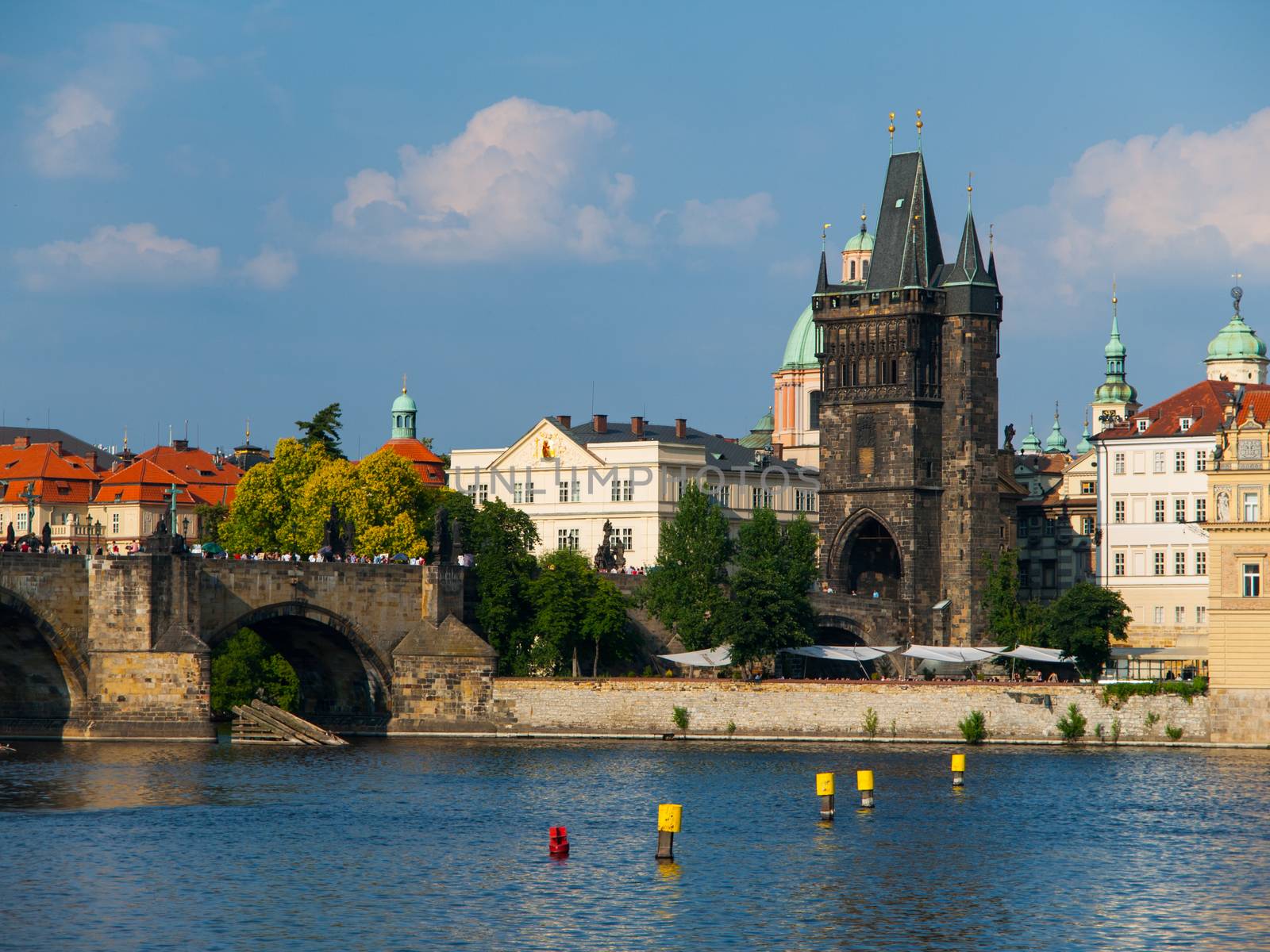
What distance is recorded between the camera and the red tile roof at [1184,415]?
118438mm

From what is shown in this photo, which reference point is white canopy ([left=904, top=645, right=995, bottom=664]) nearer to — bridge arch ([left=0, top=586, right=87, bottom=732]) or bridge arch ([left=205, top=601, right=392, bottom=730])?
bridge arch ([left=205, top=601, right=392, bottom=730])

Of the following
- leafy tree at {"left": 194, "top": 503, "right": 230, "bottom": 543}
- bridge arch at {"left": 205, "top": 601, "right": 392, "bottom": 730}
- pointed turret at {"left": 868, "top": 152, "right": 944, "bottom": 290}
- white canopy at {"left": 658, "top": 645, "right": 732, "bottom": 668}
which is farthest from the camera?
leafy tree at {"left": 194, "top": 503, "right": 230, "bottom": 543}

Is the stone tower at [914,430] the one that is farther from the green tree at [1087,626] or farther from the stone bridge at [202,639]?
the stone bridge at [202,639]

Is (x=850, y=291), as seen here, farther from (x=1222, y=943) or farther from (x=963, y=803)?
(x=1222, y=943)

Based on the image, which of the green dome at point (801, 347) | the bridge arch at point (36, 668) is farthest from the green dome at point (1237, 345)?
the bridge arch at point (36, 668)

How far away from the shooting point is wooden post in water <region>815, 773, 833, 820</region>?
64.5 meters

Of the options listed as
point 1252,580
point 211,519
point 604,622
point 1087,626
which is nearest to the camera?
point 1252,580

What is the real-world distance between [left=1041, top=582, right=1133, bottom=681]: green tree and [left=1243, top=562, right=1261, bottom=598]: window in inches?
750

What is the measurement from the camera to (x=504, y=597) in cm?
10119

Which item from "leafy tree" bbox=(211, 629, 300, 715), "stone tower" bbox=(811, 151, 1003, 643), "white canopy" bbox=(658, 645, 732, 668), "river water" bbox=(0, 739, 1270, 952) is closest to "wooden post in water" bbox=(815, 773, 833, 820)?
"river water" bbox=(0, 739, 1270, 952)

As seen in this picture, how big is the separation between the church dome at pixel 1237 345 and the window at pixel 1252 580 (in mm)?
73154

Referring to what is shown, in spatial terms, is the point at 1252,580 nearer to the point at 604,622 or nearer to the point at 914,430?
the point at 604,622

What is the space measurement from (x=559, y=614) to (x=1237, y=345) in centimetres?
6875

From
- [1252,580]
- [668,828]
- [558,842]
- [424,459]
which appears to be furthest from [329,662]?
[424,459]
